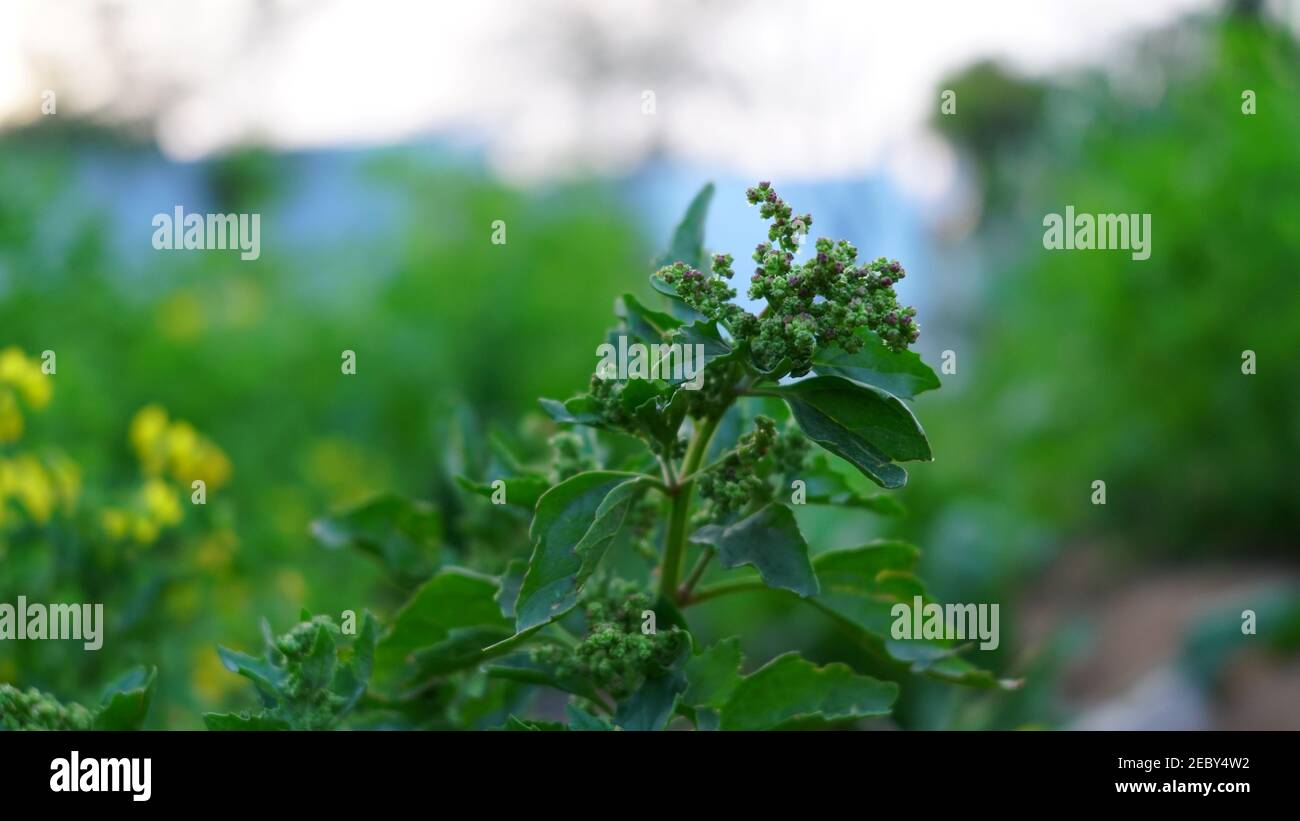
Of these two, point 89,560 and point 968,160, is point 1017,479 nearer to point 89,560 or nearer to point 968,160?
point 89,560

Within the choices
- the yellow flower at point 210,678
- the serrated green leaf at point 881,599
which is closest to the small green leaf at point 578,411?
the serrated green leaf at point 881,599

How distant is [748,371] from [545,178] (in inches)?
257

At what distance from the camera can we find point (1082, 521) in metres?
5.31

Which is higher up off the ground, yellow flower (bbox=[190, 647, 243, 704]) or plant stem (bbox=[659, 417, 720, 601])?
plant stem (bbox=[659, 417, 720, 601])

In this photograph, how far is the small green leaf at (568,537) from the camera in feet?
2.27

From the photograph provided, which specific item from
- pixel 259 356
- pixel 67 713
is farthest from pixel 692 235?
pixel 259 356

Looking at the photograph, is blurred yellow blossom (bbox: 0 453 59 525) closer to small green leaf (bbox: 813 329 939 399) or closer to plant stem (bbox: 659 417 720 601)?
plant stem (bbox: 659 417 720 601)

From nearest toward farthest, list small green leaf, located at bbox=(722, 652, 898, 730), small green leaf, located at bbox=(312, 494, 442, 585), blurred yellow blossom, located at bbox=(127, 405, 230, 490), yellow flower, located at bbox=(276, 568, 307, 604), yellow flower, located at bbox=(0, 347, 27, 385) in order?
1. small green leaf, located at bbox=(722, 652, 898, 730)
2. small green leaf, located at bbox=(312, 494, 442, 585)
3. yellow flower, located at bbox=(0, 347, 27, 385)
4. blurred yellow blossom, located at bbox=(127, 405, 230, 490)
5. yellow flower, located at bbox=(276, 568, 307, 604)

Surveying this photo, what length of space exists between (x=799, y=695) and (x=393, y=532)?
1.25 ft

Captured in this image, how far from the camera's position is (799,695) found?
31.5 inches

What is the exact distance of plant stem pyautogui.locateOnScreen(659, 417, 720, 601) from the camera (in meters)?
0.78

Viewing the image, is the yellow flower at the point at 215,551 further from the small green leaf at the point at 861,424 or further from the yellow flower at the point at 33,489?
the small green leaf at the point at 861,424

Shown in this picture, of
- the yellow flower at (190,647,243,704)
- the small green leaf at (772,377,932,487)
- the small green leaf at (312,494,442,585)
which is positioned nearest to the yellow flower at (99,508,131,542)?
the yellow flower at (190,647,243,704)

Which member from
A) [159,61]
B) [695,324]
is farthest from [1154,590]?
[159,61]
